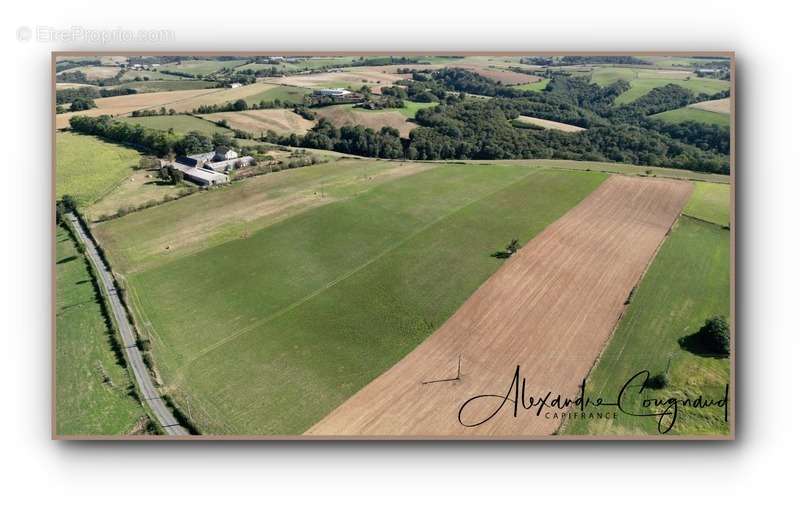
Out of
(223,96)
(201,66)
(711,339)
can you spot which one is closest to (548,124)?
(711,339)

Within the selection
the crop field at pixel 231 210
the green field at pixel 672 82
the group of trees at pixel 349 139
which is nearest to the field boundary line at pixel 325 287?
the crop field at pixel 231 210

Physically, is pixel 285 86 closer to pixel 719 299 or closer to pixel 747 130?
pixel 747 130

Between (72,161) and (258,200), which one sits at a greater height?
(72,161)

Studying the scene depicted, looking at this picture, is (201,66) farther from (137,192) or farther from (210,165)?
(137,192)

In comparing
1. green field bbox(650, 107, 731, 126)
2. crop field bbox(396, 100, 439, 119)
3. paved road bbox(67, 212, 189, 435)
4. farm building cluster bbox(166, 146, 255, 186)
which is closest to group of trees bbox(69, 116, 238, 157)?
farm building cluster bbox(166, 146, 255, 186)

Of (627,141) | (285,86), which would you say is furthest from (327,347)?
(627,141)
